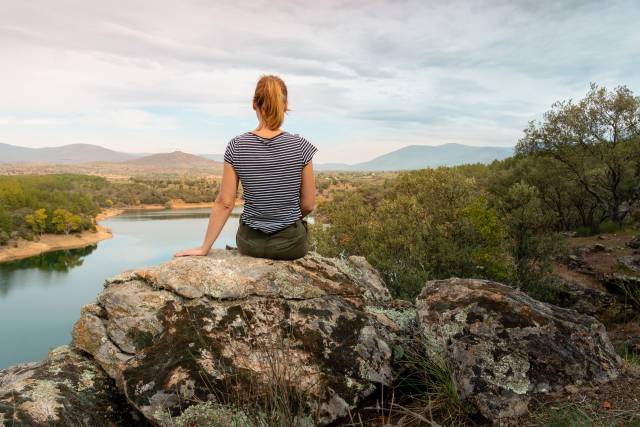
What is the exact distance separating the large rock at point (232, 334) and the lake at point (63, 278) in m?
27.0

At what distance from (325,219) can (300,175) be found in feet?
77.9

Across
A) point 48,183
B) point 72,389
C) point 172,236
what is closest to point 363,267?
point 72,389

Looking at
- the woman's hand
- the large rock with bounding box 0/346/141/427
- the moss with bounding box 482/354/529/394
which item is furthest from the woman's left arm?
the moss with bounding box 482/354/529/394

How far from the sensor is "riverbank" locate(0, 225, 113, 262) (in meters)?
58.3

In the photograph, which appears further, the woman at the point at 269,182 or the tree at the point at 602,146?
the tree at the point at 602,146

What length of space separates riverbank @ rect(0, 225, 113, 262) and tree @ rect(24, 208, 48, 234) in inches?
52.6

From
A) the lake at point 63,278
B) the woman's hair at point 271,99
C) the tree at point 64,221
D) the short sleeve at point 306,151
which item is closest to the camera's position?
the woman's hair at point 271,99

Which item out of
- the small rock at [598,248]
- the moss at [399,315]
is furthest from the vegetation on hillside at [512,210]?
the moss at [399,315]

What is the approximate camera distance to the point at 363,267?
19.6 ft

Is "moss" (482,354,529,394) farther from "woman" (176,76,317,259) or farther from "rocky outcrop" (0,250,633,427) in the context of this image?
"woman" (176,76,317,259)

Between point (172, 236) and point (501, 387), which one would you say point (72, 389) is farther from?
point (172, 236)

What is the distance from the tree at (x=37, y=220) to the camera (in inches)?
2557

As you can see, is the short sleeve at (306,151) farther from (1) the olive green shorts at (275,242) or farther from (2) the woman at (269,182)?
(1) the olive green shorts at (275,242)

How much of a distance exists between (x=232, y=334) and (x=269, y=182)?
147 cm
